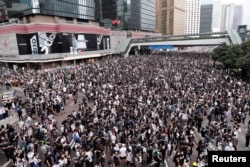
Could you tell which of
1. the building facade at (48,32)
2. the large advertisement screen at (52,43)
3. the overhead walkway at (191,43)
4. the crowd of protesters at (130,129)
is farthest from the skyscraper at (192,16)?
the crowd of protesters at (130,129)

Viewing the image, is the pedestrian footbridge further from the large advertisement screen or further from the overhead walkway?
the large advertisement screen

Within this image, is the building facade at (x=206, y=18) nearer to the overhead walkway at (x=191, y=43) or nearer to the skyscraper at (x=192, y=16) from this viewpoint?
the skyscraper at (x=192, y=16)

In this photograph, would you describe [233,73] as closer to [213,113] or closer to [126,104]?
[213,113]

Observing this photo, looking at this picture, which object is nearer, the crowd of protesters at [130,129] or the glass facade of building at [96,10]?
the crowd of protesters at [130,129]

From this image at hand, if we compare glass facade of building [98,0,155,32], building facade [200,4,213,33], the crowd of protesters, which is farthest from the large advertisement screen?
building facade [200,4,213,33]

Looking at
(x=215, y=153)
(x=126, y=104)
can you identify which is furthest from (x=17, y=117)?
(x=215, y=153)

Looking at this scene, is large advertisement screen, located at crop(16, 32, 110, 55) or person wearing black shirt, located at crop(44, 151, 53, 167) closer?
person wearing black shirt, located at crop(44, 151, 53, 167)

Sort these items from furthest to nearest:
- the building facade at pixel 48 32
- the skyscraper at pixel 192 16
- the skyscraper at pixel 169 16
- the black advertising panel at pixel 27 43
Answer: the skyscraper at pixel 192 16 → the skyscraper at pixel 169 16 → the building facade at pixel 48 32 → the black advertising panel at pixel 27 43
